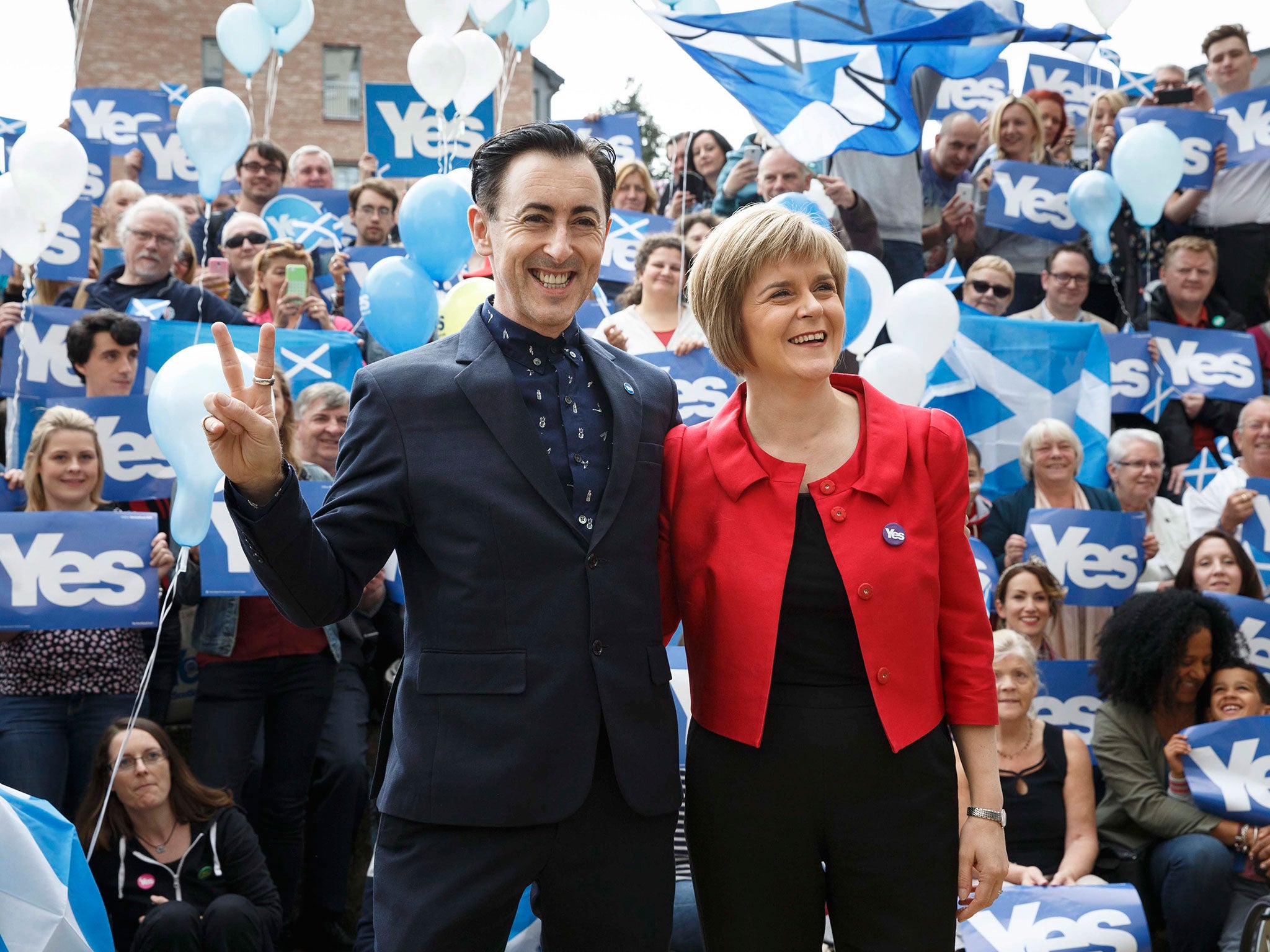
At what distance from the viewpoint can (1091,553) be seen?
569 cm

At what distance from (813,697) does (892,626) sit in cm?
19

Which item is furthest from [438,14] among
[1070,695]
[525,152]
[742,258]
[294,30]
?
[742,258]

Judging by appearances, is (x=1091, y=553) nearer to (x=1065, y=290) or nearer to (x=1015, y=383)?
(x=1015, y=383)

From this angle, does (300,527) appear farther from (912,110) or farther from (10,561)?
(912,110)

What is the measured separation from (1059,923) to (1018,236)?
16.2ft

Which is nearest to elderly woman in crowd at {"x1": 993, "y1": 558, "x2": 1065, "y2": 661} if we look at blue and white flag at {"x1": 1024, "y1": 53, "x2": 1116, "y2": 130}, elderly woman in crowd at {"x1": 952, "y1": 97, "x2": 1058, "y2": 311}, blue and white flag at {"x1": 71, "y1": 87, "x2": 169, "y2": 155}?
elderly woman in crowd at {"x1": 952, "y1": 97, "x2": 1058, "y2": 311}

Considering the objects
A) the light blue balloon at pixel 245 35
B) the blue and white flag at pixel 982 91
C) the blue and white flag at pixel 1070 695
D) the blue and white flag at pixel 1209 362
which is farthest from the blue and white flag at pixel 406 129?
the blue and white flag at pixel 1070 695

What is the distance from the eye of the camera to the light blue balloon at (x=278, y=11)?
8641 mm

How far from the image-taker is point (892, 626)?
2326mm

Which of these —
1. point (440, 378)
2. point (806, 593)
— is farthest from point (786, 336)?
point (440, 378)

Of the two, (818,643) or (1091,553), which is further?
(1091,553)

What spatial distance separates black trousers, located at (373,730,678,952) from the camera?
7.05 ft

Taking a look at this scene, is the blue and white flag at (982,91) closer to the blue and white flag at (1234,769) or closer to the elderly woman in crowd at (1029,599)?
the elderly woman in crowd at (1029,599)

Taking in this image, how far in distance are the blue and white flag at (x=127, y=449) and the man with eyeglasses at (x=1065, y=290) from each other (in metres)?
4.63
